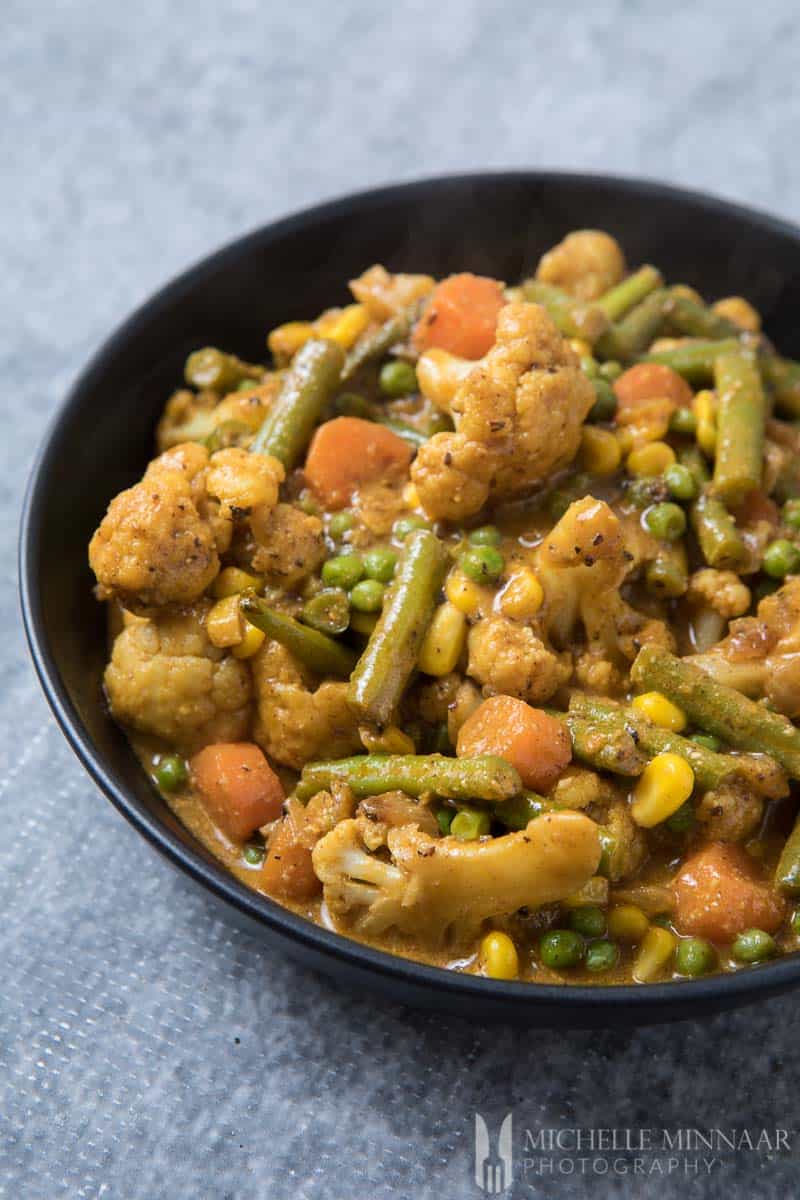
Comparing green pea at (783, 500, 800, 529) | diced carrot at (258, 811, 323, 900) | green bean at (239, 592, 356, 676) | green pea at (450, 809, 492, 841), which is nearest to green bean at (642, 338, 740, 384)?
green pea at (783, 500, 800, 529)

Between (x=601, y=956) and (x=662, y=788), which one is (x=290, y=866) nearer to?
(x=601, y=956)

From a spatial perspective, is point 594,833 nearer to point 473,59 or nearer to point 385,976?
point 385,976

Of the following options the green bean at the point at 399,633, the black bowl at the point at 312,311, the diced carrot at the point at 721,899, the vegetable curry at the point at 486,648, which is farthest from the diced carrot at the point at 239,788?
the diced carrot at the point at 721,899

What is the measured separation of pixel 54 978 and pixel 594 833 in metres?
1.84

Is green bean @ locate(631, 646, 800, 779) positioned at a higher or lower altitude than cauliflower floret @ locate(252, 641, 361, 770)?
higher

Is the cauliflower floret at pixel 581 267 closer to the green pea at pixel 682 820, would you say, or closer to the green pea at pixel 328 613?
the green pea at pixel 328 613

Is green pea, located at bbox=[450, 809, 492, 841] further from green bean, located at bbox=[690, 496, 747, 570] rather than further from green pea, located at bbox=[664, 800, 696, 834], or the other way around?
green bean, located at bbox=[690, 496, 747, 570]

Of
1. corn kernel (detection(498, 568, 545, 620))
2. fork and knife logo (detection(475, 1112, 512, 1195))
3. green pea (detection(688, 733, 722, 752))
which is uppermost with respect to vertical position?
corn kernel (detection(498, 568, 545, 620))

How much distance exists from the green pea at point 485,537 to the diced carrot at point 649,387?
2.41ft

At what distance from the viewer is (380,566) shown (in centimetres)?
388

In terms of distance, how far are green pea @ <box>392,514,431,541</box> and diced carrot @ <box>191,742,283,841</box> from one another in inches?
31.7

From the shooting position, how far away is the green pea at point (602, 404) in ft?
13.9

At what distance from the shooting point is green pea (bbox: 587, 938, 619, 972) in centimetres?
348

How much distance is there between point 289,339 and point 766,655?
2085 millimetres
